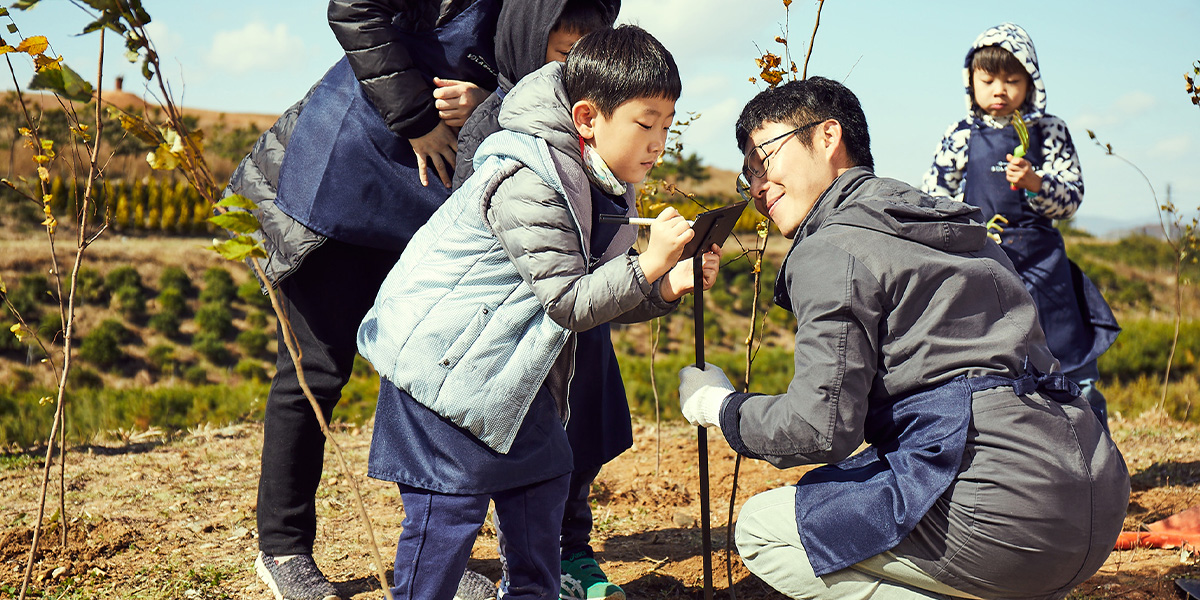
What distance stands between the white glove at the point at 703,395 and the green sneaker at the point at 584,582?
643 mm

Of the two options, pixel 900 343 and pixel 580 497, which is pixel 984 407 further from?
pixel 580 497

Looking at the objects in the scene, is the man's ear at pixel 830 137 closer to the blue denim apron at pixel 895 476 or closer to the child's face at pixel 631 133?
the child's face at pixel 631 133

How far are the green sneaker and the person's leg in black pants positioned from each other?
695 millimetres

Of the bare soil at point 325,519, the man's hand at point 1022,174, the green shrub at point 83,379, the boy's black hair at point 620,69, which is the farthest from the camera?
the green shrub at point 83,379

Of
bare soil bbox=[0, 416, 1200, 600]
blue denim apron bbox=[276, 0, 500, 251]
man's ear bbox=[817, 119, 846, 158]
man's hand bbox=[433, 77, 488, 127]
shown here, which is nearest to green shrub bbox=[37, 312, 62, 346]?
bare soil bbox=[0, 416, 1200, 600]

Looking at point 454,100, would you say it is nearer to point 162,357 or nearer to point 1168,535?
point 1168,535

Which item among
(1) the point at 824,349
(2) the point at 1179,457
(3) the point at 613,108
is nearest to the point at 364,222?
(3) the point at 613,108

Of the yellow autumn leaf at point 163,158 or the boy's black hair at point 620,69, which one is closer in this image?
the yellow autumn leaf at point 163,158

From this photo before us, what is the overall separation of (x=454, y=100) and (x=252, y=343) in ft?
37.2

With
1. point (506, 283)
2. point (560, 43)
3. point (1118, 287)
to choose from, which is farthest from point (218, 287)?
point (1118, 287)

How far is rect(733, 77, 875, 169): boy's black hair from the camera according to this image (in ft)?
6.12

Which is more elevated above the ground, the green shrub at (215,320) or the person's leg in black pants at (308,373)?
the person's leg in black pants at (308,373)

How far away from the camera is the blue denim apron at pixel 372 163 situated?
2.06m

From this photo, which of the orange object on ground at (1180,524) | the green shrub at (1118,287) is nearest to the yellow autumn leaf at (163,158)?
the orange object on ground at (1180,524)
